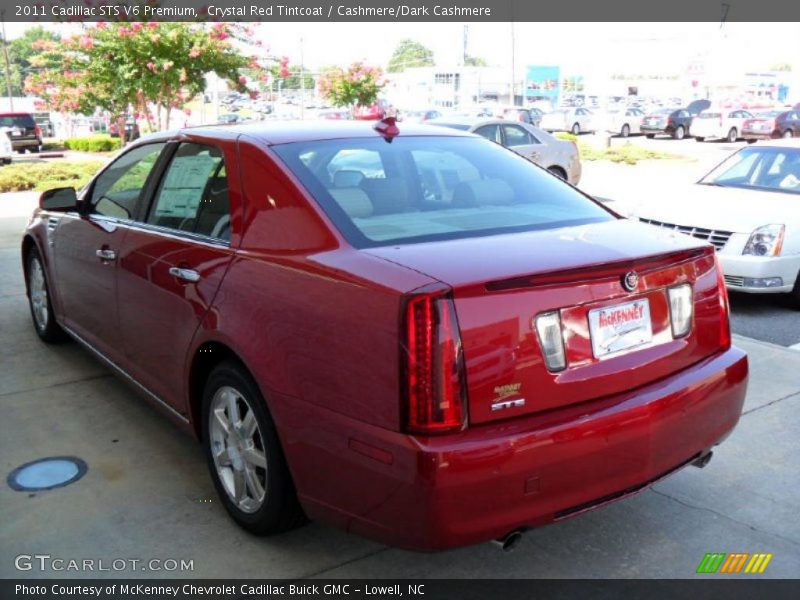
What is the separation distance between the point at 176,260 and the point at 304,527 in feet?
4.20

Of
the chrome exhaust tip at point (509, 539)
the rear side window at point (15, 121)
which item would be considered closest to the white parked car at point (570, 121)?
the rear side window at point (15, 121)

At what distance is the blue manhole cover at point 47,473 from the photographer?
3771 mm

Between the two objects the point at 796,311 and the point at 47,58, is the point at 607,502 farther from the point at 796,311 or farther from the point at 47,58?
the point at 47,58

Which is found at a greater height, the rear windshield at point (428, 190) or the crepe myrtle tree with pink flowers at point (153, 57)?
the crepe myrtle tree with pink flowers at point (153, 57)

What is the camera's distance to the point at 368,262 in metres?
2.69

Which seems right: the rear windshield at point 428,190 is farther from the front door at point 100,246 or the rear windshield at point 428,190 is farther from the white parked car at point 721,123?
the white parked car at point 721,123

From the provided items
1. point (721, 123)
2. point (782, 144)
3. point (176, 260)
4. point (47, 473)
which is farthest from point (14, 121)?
point (176, 260)

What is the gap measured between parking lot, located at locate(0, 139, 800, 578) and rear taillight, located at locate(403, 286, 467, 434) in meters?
0.93

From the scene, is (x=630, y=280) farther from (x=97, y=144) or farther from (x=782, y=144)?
(x=97, y=144)

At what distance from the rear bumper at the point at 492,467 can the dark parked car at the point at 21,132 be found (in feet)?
111

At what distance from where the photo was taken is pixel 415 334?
95.8 inches

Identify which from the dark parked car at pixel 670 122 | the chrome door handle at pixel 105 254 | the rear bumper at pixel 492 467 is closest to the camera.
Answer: the rear bumper at pixel 492 467

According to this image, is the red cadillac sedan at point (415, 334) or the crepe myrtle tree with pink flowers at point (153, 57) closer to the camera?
the red cadillac sedan at point (415, 334)

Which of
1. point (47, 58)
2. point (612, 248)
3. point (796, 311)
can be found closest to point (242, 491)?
point (612, 248)
